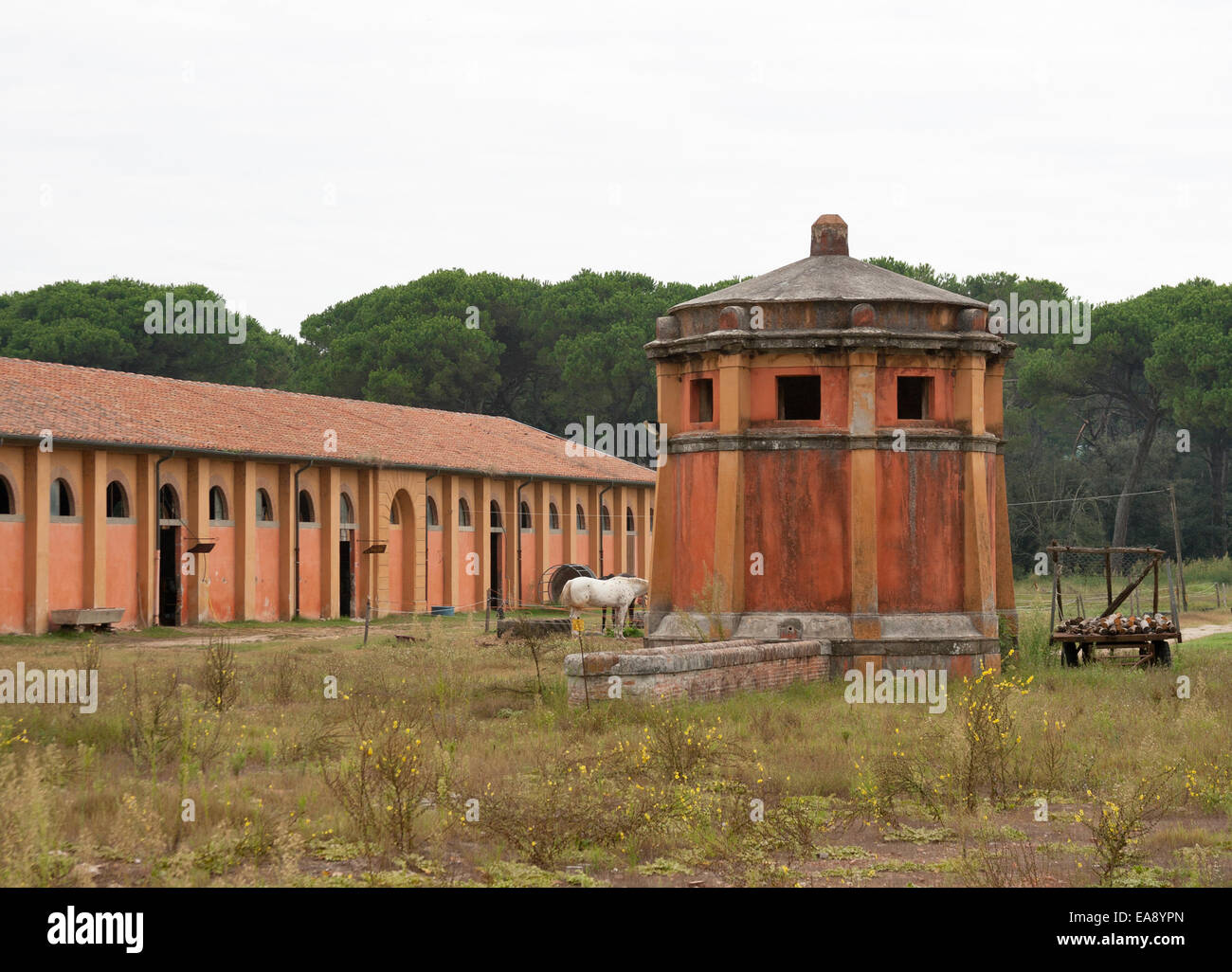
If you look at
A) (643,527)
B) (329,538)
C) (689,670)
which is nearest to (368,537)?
(329,538)

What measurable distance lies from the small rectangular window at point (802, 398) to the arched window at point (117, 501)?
16865mm

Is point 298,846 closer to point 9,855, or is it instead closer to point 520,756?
point 9,855

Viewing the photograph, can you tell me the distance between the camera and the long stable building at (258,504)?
30.7 m

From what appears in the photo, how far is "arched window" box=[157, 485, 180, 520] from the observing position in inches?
1334

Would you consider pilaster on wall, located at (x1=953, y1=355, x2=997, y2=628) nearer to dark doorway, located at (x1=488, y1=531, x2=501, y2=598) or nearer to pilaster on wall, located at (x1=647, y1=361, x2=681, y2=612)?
pilaster on wall, located at (x1=647, y1=361, x2=681, y2=612)

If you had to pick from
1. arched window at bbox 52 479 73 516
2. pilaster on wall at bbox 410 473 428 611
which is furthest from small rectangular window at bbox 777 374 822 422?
pilaster on wall at bbox 410 473 428 611

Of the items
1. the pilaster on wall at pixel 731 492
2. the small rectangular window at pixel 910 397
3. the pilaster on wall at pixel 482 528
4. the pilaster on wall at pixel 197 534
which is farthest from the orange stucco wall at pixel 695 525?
the pilaster on wall at pixel 482 528

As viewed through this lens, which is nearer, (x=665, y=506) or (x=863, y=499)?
(x=863, y=499)

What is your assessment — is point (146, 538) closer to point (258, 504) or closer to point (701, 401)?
point (258, 504)

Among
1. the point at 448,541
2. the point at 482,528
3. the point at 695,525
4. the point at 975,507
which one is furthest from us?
the point at 482,528

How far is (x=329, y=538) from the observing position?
3856cm

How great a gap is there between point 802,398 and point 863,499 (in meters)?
3.10

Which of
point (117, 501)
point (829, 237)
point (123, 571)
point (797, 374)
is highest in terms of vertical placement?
point (829, 237)

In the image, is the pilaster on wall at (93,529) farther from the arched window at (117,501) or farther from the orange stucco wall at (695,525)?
the orange stucco wall at (695,525)
